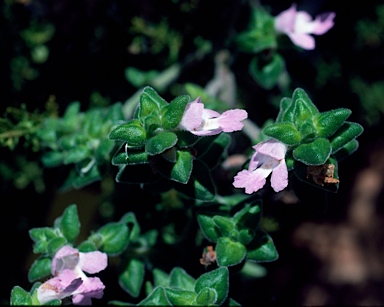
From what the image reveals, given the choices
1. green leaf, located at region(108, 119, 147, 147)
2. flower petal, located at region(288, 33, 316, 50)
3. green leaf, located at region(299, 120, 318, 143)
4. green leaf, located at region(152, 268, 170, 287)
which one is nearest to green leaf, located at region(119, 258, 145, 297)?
green leaf, located at region(152, 268, 170, 287)

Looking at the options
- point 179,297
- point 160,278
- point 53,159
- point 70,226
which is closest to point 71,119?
point 53,159

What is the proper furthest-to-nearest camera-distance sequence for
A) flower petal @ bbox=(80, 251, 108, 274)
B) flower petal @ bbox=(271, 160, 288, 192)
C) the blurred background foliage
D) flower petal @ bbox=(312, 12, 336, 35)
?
the blurred background foliage, flower petal @ bbox=(312, 12, 336, 35), flower petal @ bbox=(80, 251, 108, 274), flower petal @ bbox=(271, 160, 288, 192)

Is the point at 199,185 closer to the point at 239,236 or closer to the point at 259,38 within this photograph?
the point at 239,236

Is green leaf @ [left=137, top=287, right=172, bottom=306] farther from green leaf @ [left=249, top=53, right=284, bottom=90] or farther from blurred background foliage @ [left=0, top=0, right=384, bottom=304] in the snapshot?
green leaf @ [left=249, top=53, right=284, bottom=90]

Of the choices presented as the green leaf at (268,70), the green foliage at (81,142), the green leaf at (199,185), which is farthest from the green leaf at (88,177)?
the green leaf at (268,70)

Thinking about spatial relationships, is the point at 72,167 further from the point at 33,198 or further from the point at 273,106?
the point at 273,106

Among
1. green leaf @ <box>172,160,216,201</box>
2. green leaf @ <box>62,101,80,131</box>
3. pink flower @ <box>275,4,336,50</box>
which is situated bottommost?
green leaf @ <box>62,101,80,131</box>
